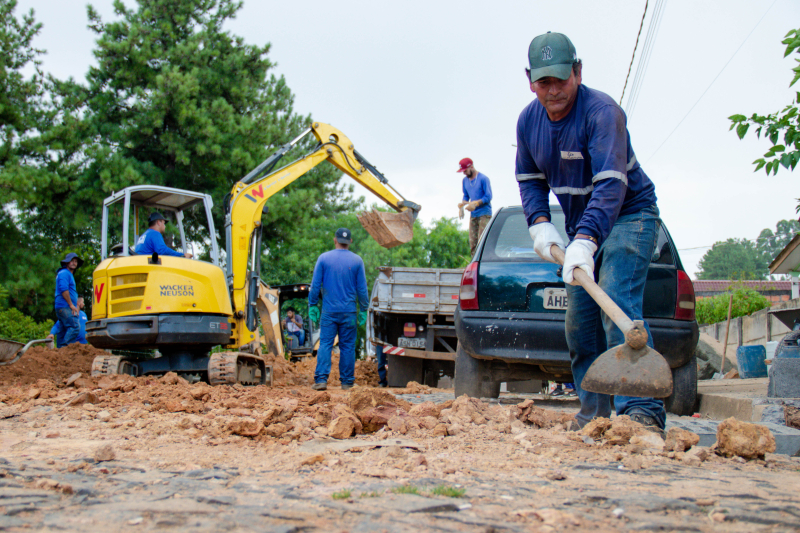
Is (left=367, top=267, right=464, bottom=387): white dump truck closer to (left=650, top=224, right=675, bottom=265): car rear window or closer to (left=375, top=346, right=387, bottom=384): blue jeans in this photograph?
(left=375, top=346, right=387, bottom=384): blue jeans

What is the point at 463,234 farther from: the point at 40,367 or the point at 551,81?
the point at 551,81

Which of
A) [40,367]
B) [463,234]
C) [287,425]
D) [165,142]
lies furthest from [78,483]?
[463,234]

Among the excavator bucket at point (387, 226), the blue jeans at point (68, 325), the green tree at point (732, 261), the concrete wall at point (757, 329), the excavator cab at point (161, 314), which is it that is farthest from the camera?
the green tree at point (732, 261)

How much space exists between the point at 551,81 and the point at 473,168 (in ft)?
20.4

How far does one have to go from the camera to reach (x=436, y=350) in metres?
9.54

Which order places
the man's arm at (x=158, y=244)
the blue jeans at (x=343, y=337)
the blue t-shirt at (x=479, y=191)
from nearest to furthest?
the man's arm at (x=158, y=244), the blue jeans at (x=343, y=337), the blue t-shirt at (x=479, y=191)

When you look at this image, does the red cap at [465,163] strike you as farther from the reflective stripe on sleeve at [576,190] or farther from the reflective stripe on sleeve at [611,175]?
the reflective stripe on sleeve at [611,175]

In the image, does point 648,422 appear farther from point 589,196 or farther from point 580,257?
point 589,196

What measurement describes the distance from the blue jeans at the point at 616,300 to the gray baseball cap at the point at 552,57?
843 mm

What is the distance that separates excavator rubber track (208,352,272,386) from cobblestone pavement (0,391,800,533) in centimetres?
436

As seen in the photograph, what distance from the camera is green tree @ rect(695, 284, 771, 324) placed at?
2166cm

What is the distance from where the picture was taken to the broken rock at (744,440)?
2812 mm

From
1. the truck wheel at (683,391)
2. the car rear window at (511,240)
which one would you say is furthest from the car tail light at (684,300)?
the car rear window at (511,240)

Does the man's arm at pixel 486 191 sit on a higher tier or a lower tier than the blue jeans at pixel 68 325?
higher
